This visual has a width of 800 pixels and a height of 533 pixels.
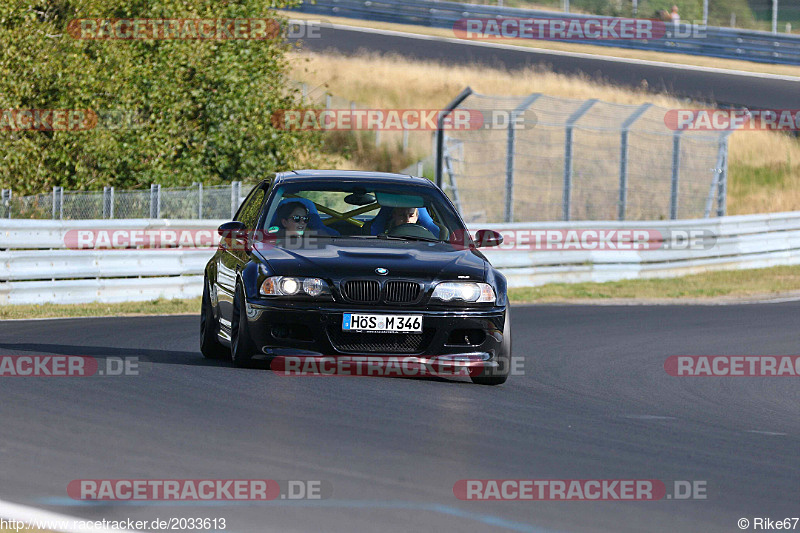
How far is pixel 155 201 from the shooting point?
64.5 ft

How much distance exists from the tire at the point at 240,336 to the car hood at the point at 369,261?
0.33m

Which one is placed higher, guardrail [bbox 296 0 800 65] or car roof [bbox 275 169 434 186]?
car roof [bbox 275 169 434 186]

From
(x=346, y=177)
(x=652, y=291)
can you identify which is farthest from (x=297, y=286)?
(x=652, y=291)

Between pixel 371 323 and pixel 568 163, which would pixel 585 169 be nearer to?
pixel 568 163

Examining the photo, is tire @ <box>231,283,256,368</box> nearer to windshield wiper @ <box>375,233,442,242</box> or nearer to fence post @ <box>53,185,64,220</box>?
windshield wiper @ <box>375,233,442,242</box>

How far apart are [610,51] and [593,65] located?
2.99 metres

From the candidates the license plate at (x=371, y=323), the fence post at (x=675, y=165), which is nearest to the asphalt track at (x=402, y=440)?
the license plate at (x=371, y=323)

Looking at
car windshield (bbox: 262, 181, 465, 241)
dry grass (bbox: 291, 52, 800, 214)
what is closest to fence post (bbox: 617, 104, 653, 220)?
dry grass (bbox: 291, 52, 800, 214)

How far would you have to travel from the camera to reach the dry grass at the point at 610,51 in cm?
4034

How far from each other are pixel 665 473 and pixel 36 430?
3.08m

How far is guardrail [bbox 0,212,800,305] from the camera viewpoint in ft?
53.6

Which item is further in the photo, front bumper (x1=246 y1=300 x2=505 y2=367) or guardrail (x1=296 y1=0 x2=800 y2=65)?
guardrail (x1=296 y1=0 x2=800 y2=65)

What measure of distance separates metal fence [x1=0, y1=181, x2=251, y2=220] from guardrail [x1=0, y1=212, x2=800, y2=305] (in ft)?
3.85

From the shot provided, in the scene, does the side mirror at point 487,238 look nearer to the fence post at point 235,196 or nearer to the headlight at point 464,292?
the headlight at point 464,292
